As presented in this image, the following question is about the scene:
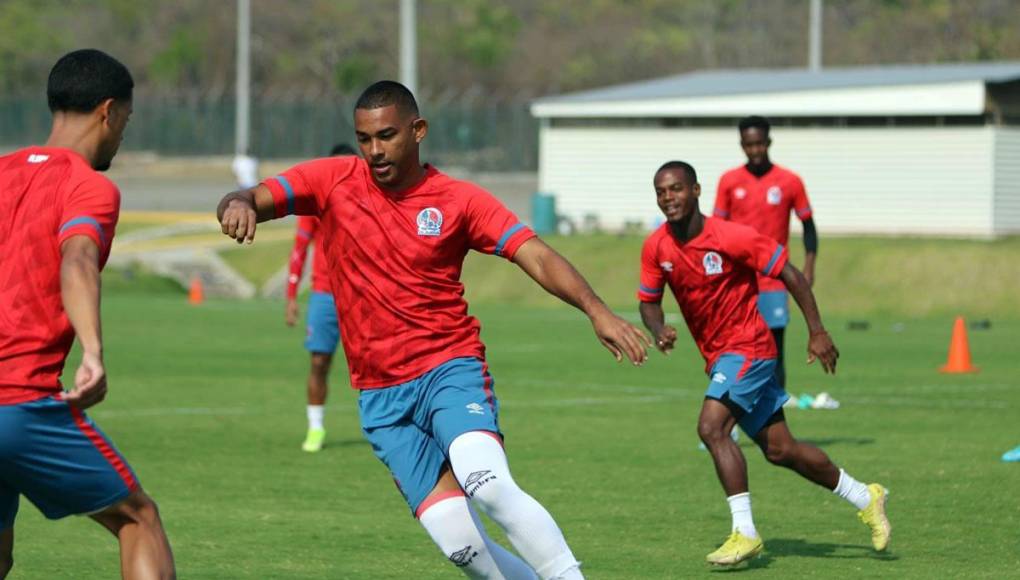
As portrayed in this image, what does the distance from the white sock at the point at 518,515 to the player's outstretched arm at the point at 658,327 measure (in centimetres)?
203

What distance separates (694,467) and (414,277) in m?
6.52

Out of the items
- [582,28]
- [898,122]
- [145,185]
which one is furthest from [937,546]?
[582,28]

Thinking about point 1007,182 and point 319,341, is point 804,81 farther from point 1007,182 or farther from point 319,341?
point 319,341

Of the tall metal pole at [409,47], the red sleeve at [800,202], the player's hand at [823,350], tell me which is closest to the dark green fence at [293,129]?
the tall metal pole at [409,47]

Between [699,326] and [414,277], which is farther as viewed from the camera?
[699,326]

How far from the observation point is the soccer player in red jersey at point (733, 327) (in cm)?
1004

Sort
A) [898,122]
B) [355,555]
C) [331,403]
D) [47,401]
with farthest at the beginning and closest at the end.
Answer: [898,122]
[331,403]
[355,555]
[47,401]

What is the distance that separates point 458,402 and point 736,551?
2658mm

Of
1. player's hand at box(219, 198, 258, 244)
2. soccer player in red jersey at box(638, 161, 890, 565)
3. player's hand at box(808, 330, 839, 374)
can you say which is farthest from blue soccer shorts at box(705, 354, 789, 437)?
player's hand at box(219, 198, 258, 244)

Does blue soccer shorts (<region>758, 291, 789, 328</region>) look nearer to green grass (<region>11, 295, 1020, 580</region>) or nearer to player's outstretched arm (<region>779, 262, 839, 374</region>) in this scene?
green grass (<region>11, 295, 1020, 580</region>)

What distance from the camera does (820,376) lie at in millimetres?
21734

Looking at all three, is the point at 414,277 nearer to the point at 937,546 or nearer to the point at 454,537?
the point at 454,537

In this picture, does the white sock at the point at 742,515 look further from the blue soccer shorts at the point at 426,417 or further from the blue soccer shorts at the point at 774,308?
the blue soccer shorts at the point at 774,308

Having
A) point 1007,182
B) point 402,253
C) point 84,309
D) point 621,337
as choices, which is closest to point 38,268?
point 84,309
